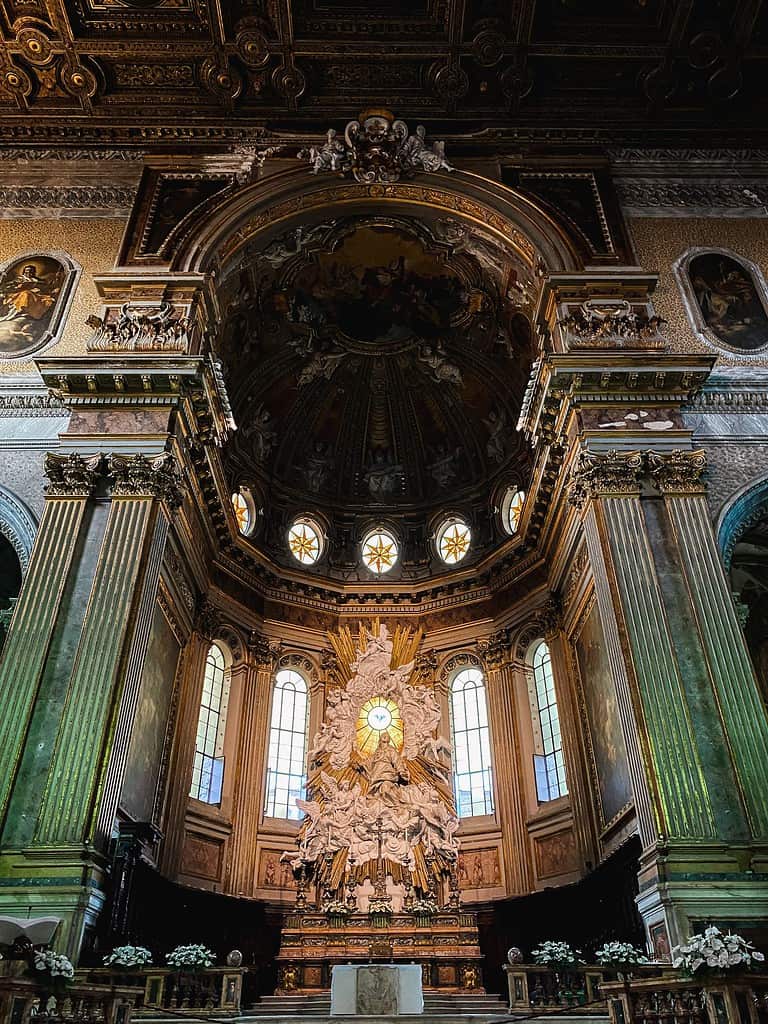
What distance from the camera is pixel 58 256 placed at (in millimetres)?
18016

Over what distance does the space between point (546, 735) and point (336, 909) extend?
6567 mm

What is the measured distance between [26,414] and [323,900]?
1095 cm

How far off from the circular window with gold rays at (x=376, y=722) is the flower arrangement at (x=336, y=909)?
12.7 ft

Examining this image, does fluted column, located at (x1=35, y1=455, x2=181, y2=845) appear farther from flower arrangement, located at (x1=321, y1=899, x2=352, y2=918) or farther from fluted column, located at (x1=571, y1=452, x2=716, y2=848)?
fluted column, located at (x1=571, y1=452, x2=716, y2=848)

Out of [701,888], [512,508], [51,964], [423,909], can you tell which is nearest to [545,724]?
[423,909]

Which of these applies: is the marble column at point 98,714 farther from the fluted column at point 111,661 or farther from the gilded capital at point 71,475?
the gilded capital at point 71,475

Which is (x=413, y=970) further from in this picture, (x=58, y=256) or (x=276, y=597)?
(x=58, y=256)

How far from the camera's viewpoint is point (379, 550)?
25016 millimetres

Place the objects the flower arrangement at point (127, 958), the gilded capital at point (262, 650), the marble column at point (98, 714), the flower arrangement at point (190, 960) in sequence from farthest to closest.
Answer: the gilded capital at point (262, 650)
the marble column at point (98, 714)
the flower arrangement at point (190, 960)
the flower arrangement at point (127, 958)

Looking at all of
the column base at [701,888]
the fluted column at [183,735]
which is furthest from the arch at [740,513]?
the fluted column at [183,735]

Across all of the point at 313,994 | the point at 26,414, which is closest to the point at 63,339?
the point at 26,414

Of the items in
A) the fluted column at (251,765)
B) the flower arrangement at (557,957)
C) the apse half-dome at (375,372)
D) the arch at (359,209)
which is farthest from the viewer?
the apse half-dome at (375,372)

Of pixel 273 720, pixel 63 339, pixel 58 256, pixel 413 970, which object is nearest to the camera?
pixel 413 970

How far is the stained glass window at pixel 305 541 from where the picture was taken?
24.2m
